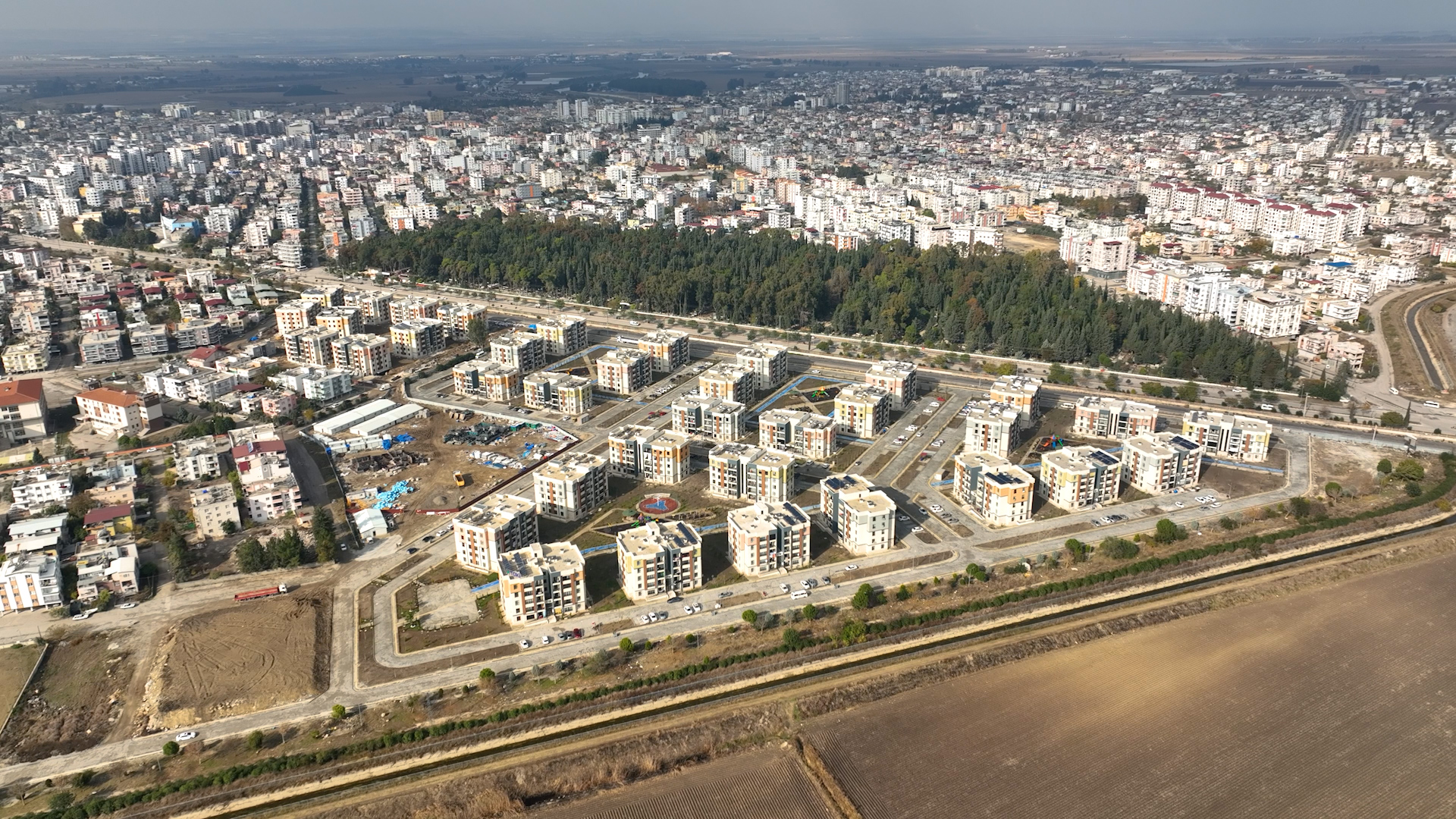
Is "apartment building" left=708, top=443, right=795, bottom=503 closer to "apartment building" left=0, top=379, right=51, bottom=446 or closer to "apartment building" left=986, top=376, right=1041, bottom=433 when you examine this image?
"apartment building" left=986, top=376, right=1041, bottom=433

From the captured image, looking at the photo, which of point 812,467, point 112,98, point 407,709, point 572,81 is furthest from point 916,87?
point 407,709

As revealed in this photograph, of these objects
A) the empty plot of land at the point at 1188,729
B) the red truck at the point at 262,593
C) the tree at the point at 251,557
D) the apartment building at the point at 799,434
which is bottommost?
the empty plot of land at the point at 1188,729

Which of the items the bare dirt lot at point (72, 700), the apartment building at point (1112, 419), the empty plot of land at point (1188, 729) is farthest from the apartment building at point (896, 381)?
the bare dirt lot at point (72, 700)

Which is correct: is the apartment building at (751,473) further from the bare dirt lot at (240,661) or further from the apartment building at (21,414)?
the apartment building at (21,414)

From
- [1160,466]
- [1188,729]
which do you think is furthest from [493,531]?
[1160,466]

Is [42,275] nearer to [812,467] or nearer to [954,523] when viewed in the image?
[812,467]

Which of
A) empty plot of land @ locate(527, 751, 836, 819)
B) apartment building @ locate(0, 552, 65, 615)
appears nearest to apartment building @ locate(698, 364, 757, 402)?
empty plot of land @ locate(527, 751, 836, 819)
